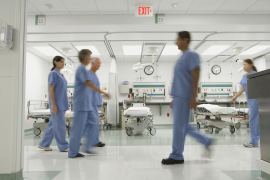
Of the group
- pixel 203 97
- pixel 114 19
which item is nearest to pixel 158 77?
pixel 203 97

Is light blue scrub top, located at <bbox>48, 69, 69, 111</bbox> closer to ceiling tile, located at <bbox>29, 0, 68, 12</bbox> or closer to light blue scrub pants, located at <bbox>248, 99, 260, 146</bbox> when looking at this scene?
ceiling tile, located at <bbox>29, 0, 68, 12</bbox>

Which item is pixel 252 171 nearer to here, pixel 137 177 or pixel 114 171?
pixel 137 177

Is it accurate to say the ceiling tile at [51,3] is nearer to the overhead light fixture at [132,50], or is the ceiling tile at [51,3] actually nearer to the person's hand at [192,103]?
the overhead light fixture at [132,50]

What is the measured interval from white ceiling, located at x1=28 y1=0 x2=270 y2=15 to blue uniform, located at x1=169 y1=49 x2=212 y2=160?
8.14ft

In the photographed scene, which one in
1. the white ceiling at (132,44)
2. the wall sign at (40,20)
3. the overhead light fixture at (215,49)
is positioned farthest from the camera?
the overhead light fixture at (215,49)

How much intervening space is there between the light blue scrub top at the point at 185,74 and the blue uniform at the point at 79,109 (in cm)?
113

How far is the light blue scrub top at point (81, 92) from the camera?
2624 mm

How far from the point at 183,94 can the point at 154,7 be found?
2.89m

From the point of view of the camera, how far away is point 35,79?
7.57 metres

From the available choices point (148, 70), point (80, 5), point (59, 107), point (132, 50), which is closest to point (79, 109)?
point (59, 107)

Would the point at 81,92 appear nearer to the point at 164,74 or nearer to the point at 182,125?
the point at 182,125

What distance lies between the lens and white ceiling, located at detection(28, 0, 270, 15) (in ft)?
13.7

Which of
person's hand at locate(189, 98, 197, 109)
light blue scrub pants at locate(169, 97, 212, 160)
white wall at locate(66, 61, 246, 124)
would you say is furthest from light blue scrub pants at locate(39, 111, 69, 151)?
white wall at locate(66, 61, 246, 124)

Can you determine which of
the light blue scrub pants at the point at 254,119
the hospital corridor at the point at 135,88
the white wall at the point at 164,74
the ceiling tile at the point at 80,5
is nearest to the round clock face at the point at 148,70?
the hospital corridor at the point at 135,88
